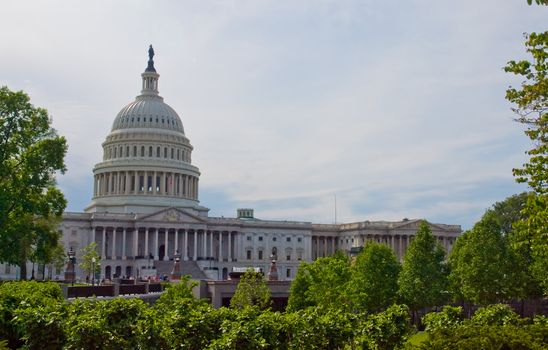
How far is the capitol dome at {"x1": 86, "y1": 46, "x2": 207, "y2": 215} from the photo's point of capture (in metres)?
155

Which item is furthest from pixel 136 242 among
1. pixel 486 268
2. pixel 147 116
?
pixel 486 268

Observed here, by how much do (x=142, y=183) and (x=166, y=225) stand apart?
54.1 feet

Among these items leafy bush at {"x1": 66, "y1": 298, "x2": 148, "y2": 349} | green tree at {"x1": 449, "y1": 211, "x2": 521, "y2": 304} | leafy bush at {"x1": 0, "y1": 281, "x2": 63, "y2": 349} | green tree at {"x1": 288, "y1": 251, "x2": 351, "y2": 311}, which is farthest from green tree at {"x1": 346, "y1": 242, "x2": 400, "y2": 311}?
leafy bush at {"x1": 66, "y1": 298, "x2": 148, "y2": 349}

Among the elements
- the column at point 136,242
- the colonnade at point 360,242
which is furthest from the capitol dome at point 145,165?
the colonnade at point 360,242

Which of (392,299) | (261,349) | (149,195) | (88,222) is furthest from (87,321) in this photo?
(149,195)

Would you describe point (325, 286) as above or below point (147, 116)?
below

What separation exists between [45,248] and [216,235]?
95.6 meters

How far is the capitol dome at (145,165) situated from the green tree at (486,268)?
96.5 m

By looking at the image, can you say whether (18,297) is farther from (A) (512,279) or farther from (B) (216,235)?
(B) (216,235)

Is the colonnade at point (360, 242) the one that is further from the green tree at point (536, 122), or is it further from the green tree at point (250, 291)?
the green tree at point (536, 122)

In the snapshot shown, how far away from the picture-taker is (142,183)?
156000 millimetres

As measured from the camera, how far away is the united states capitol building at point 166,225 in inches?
5576

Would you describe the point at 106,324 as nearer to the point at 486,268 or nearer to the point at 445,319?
the point at 445,319

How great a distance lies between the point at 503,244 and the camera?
65750 mm
